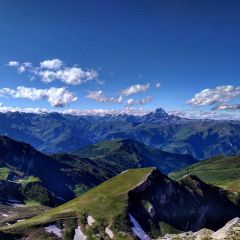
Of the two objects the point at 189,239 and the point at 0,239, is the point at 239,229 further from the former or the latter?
the point at 0,239

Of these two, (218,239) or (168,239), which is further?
(168,239)

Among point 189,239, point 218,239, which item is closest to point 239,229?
point 218,239

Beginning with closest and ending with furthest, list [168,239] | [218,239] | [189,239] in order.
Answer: [218,239] < [189,239] < [168,239]

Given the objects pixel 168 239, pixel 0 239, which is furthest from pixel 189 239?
pixel 0 239

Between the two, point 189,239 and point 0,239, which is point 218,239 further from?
point 0,239

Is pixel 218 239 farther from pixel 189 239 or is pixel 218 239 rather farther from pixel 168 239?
pixel 168 239

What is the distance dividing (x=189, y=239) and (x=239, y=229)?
29.7 meters

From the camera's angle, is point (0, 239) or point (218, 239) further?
point (0, 239)

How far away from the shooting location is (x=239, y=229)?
155 meters

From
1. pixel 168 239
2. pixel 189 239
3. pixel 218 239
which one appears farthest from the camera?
pixel 168 239

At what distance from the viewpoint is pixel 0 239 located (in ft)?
655

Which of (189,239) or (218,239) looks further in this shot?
(189,239)

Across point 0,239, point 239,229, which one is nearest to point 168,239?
point 239,229

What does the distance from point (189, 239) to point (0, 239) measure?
85.2m
